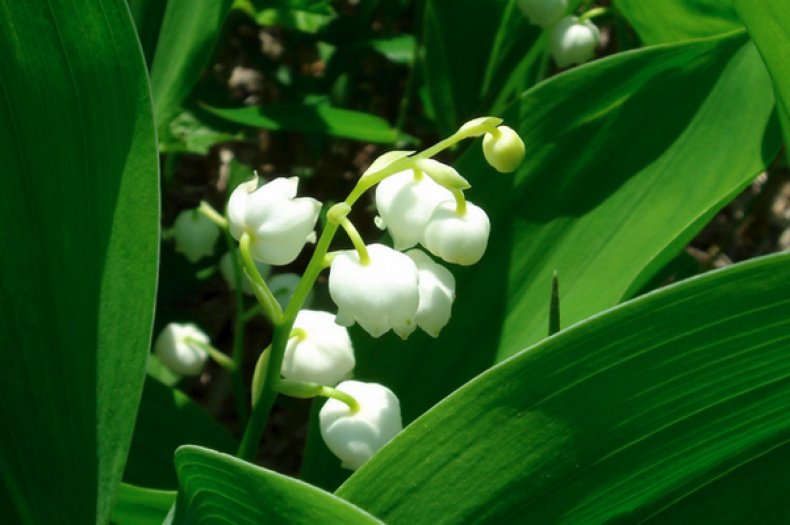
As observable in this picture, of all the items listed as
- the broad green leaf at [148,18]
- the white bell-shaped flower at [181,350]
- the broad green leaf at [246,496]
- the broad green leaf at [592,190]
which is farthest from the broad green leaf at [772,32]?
the white bell-shaped flower at [181,350]

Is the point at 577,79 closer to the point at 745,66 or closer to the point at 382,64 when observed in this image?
the point at 745,66

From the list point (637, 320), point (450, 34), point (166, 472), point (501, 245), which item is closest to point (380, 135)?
point (450, 34)

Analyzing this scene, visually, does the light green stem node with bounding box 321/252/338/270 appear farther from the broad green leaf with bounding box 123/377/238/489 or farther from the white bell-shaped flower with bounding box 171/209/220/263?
the white bell-shaped flower with bounding box 171/209/220/263

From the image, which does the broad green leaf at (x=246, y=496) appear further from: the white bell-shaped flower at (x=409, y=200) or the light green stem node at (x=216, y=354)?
the light green stem node at (x=216, y=354)

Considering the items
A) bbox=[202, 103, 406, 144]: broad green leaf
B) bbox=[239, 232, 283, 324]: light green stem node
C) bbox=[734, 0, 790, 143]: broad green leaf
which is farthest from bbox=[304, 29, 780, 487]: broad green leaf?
bbox=[202, 103, 406, 144]: broad green leaf

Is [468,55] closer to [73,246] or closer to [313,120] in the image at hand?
[313,120]

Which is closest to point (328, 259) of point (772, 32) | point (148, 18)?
point (772, 32)
